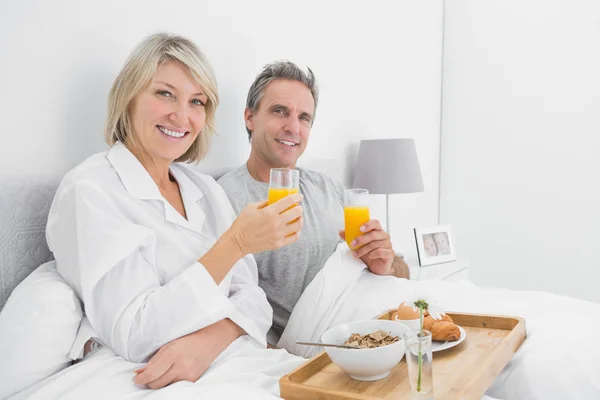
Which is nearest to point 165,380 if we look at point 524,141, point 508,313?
point 508,313

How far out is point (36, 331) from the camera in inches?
48.5

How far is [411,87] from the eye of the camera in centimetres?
379

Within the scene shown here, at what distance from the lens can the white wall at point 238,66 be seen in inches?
58.8

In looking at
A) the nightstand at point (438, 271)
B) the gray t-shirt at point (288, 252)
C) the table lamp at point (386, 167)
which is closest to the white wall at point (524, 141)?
the nightstand at point (438, 271)

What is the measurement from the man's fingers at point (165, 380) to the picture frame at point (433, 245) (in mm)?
2032

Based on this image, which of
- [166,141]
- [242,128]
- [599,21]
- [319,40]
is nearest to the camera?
[166,141]

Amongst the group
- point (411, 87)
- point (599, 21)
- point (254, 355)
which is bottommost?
point (254, 355)

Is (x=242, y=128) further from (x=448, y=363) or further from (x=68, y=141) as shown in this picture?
(x=448, y=363)

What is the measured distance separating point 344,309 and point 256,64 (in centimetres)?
114

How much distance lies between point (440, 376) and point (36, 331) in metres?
0.89

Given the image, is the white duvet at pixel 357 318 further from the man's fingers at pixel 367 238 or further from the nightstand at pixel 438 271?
the nightstand at pixel 438 271

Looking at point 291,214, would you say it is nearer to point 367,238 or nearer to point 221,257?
point 221,257

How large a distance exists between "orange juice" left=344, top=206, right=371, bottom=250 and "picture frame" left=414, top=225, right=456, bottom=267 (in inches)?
48.1

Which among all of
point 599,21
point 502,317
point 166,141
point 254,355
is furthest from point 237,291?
point 599,21
